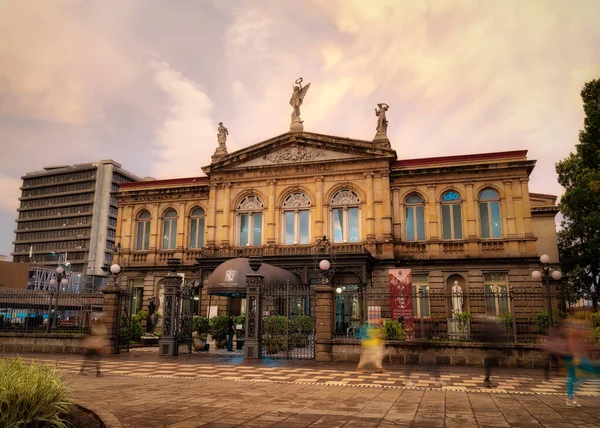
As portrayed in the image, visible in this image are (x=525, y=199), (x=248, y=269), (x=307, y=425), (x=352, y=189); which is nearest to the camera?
(x=307, y=425)

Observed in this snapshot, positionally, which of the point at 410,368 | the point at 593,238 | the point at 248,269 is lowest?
the point at 410,368

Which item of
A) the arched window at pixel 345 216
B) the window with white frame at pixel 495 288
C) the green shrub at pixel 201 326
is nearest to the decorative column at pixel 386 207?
the arched window at pixel 345 216

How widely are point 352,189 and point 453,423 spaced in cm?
2334

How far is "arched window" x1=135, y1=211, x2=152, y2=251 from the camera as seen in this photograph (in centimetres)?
3553

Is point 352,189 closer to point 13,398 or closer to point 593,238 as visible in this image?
point 593,238

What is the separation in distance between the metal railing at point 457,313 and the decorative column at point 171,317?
21.8 ft

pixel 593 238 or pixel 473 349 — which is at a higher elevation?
pixel 593 238

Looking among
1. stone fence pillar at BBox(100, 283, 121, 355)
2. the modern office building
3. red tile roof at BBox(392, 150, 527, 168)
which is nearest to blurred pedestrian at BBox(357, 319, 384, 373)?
stone fence pillar at BBox(100, 283, 121, 355)

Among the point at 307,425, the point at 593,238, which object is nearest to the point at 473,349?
the point at 307,425

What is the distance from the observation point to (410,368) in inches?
613

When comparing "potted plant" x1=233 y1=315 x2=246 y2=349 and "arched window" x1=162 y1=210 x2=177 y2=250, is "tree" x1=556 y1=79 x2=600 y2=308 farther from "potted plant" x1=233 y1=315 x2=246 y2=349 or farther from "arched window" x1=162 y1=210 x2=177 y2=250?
"arched window" x1=162 y1=210 x2=177 y2=250

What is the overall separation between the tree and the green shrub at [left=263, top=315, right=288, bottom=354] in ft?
53.2

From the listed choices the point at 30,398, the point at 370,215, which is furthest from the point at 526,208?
the point at 30,398

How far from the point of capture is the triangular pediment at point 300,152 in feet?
98.9
